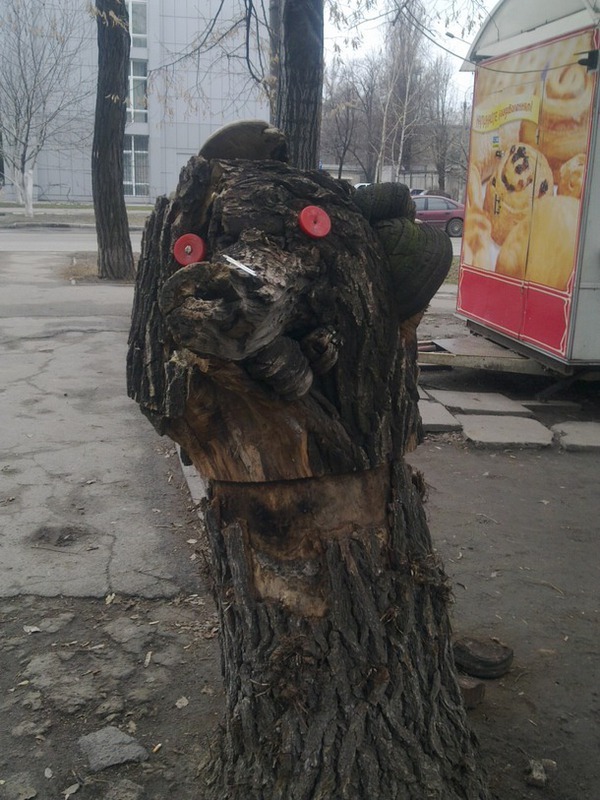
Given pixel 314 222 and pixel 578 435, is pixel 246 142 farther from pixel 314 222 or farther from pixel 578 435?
pixel 578 435

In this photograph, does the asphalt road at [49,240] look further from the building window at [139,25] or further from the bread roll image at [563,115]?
the building window at [139,25]

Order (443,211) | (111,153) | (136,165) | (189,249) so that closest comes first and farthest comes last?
(189,249)
(111,153)
(443,211)
(136,165)

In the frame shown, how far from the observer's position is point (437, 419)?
6707 millimetres

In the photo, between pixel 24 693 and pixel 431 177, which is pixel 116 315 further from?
pixel 431 177

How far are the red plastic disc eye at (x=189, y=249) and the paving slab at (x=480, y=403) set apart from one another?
5398 millimetres

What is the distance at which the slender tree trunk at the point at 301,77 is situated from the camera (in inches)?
219

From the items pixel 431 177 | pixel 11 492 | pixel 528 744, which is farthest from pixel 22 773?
pixel 431 177

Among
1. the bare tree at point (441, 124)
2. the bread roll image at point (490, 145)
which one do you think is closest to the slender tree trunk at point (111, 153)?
the bread roll image at point (490, 145)

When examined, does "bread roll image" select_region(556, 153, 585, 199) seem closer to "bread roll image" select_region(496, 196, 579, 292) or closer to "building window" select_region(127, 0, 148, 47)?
"bread roll image" select_region(496, 196, 579, 292)

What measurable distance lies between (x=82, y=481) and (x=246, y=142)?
141 inches

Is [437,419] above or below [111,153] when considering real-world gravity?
below

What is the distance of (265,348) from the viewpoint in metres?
1.82

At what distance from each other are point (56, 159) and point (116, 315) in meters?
37.6

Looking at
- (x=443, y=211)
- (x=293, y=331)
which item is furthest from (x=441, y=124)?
(x=293, y=331)
